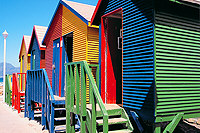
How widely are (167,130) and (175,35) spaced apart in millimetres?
2405

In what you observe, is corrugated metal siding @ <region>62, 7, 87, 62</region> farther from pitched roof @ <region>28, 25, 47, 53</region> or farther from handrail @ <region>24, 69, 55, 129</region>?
pitched roof @ <region>28, 25, 47, 53</region>

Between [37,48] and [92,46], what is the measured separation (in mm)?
7305

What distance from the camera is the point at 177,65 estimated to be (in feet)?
18.5

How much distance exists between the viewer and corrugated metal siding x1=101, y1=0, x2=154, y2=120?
17.6 ft

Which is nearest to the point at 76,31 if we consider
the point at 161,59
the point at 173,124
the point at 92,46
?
the point at 92,46

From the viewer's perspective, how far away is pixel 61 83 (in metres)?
10.2

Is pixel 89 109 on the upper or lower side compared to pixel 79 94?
lower

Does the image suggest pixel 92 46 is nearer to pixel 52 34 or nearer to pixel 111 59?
pixel 111 59

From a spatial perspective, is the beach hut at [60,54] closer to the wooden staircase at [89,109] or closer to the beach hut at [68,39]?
the beach hut at [68,39]

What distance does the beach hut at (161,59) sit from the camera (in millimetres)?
5281

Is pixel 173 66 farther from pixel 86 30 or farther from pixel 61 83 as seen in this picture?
pixel 61 83

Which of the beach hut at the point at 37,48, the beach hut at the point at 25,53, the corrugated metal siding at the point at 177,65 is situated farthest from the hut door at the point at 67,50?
the beach hut at the point at 25,53

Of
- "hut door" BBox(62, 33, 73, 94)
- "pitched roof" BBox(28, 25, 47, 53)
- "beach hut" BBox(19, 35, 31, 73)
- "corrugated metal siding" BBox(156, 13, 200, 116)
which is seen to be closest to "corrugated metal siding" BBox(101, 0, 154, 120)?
"corrugated metal siding" BBox(156, 13, 200, 116)

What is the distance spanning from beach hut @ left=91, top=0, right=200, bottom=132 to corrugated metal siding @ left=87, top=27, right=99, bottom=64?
2.19m
